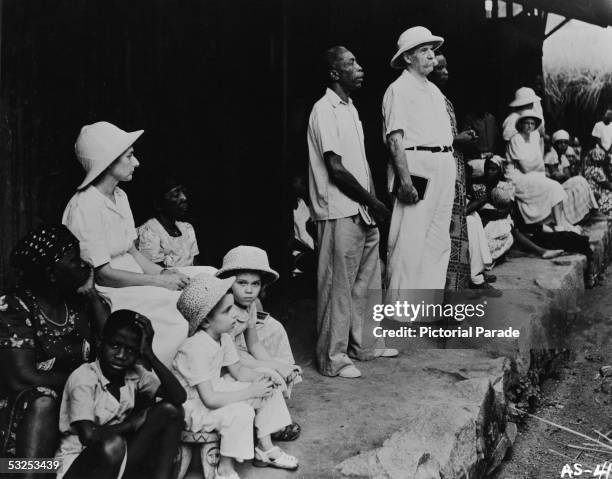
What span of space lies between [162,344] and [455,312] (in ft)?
6.81

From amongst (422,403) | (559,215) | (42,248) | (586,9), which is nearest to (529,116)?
(559,215)

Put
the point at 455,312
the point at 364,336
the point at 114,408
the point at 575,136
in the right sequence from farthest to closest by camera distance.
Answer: the point at 575,136
the point at 455,312
the point at 364,336
the point at 114,408

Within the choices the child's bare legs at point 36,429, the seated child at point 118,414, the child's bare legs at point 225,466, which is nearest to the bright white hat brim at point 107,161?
the seated child at point 118,414

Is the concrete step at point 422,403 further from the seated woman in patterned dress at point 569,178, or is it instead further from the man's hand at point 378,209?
the seated woman in patterned dress at point 569,178

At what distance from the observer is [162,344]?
2680mm

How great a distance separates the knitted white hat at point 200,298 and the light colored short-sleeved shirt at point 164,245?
36.0 inches

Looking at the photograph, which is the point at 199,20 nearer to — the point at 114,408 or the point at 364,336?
the point at 364,336

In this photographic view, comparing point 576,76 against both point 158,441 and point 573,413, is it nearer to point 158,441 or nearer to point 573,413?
point 573,413

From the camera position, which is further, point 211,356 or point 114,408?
point 211,356

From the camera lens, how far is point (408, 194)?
4.01m

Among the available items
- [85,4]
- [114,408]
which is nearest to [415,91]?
[85,4]

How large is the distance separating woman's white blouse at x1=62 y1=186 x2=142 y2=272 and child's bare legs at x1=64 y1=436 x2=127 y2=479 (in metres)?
0.79

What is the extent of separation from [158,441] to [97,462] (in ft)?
0.68

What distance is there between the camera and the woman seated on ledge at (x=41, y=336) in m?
2.20
